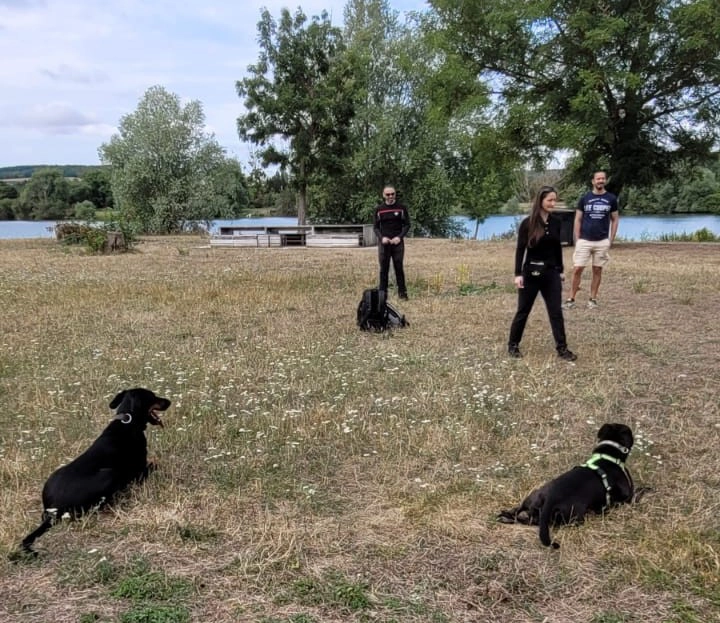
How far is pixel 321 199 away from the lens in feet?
127

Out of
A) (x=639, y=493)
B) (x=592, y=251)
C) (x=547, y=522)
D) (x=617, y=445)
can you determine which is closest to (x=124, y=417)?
(x=547, y=522)

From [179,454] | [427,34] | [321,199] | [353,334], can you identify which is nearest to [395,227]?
[353,334]

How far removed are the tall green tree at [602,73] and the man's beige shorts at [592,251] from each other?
10407 millimetres

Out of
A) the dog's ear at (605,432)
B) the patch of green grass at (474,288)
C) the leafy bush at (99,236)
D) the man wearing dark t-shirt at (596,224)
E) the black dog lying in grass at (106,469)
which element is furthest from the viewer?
the leafy bush at (99,236)

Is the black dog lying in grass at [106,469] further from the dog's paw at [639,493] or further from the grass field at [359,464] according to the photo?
the dog's paw at [639,493]

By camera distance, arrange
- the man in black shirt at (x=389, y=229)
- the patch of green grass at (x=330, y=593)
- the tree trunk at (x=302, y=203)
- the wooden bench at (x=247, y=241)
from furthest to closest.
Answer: the tree trunk at (x=302, y=203)
the wooden bench at (x=247, y=241)
the man in black shirt at (x=389, y=229)
the patch of green grass at (x=330, y=593)

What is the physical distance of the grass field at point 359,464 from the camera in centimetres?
248

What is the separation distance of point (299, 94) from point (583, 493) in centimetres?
3141

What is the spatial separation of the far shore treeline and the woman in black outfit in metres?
13.5

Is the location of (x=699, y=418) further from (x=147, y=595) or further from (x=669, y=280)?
(x=669, y=280)

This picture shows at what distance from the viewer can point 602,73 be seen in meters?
18.2

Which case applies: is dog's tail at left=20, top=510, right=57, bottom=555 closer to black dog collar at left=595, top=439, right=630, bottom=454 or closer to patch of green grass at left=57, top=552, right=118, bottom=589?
patch of green grass at left=57, top=552, right=118, bottom=589

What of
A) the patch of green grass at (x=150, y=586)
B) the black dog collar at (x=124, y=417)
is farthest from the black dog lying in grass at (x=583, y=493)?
the black dog collar at (x=124, y=417)

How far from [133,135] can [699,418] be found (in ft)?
120
